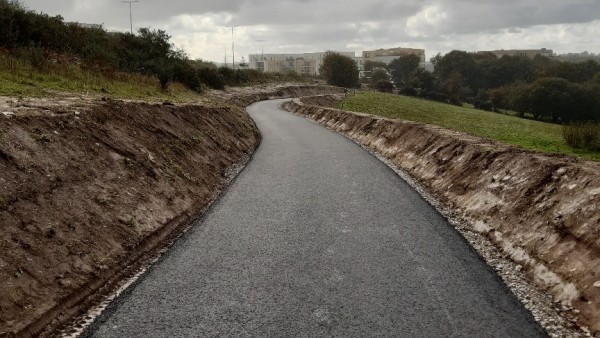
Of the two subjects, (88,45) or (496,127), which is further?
(496,127)

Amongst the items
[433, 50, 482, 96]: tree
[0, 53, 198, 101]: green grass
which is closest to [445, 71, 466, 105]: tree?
[433, 50, 482, 96]: tree

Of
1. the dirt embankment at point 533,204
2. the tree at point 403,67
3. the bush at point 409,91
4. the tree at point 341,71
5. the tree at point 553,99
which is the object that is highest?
the tree at point 403,67

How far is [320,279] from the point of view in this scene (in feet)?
24.1

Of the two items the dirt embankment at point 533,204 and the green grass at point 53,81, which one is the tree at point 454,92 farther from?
the dirt embankment at point 533,204

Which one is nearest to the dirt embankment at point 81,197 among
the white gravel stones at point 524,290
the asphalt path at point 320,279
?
the asphalt path at point 320,279

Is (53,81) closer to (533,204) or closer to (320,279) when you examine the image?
(320,279)

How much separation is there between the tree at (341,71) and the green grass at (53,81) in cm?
8938

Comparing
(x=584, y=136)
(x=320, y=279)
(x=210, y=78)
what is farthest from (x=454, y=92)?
(x=320, y=279)

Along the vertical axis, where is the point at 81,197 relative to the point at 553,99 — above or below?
below

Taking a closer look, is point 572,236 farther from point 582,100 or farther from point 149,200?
point 582,100

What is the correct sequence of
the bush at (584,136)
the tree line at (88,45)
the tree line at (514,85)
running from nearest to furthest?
the bush at (584,136)
the tree line at (88,45)
the tree line at (514,85)

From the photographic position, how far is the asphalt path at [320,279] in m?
5.95

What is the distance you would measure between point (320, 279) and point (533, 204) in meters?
5.01

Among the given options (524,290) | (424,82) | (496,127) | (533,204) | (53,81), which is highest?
(424,82)
